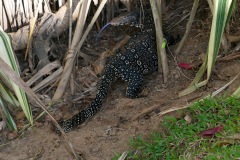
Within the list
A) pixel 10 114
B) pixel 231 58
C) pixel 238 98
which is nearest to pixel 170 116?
pixel 238 98

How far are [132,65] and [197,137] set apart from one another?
2.12m

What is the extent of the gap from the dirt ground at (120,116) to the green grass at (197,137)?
22cm

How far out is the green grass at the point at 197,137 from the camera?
4.04 meters

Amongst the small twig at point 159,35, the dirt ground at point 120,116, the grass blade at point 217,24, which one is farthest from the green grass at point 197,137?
the small twig at point 159,35

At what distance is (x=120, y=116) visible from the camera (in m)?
5.24

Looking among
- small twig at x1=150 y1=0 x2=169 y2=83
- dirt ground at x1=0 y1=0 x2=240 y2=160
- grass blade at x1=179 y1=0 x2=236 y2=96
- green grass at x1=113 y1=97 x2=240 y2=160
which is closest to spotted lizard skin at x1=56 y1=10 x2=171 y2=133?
dirt ground at x1=0 y1=0 x2=240 y2=160

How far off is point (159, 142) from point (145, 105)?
100 centimetres

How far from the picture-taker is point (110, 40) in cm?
677

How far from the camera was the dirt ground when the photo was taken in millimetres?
4785

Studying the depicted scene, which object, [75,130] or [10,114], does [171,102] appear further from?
[10,114]

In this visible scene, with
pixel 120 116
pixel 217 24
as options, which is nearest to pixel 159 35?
pixel 217 24

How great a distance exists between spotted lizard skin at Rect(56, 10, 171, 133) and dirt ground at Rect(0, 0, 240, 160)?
125 mm

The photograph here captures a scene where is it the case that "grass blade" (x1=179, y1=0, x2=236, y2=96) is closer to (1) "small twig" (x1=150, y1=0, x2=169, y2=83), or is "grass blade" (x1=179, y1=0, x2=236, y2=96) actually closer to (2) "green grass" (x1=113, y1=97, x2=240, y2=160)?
(2) "green grass" (x1=113, y1=97, x2=240, y2=160)

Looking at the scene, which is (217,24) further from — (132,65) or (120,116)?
(132,65)
